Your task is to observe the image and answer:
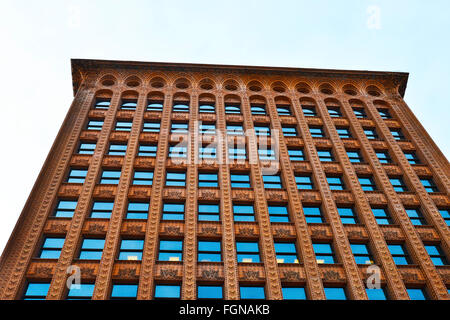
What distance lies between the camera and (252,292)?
63.6 ft

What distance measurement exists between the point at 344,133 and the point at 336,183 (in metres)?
6.62

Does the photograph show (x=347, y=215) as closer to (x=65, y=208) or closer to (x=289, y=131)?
(x=289, y=131)

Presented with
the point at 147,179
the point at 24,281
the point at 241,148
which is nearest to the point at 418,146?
the point at 241,148

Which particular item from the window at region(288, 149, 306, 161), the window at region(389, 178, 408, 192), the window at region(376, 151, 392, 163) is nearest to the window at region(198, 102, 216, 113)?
the window at region(288, 149, 306, 161)

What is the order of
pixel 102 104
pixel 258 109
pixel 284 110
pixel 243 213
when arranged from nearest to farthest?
pixel 243 213 < pixel 102 104 < pixel 258 109 < pixel 284 110

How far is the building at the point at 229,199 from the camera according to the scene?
19562 mm

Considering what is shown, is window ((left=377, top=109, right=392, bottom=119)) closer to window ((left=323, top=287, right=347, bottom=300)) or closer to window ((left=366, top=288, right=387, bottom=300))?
window ((left=366, top=288, right=387, bottom=300))

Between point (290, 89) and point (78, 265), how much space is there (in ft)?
79.6

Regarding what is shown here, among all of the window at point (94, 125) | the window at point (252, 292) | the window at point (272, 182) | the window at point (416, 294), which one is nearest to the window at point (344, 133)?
the window at point (272, 182)

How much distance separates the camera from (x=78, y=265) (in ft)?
64.2

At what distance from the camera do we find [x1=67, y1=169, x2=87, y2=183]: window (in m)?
25.1

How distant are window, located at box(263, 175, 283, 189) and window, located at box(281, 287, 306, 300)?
7.36m

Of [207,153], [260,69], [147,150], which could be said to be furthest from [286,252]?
[260,69]
